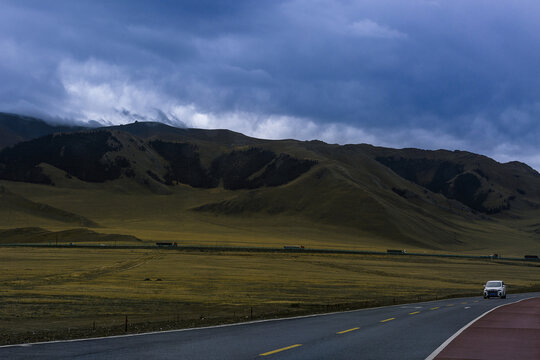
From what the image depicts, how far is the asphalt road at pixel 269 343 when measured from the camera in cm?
1559

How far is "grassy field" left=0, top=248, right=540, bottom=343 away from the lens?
28.9 meters

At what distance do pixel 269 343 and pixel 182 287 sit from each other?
1379 inches

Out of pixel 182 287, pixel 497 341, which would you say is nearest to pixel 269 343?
pixel 497 341

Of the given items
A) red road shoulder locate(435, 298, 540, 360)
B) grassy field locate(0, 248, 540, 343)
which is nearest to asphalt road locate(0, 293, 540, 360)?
red road shoulder locate(435, 298, 540, 360)

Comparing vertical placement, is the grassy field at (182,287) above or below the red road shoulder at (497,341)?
below

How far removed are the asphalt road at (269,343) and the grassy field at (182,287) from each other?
3.34 metres

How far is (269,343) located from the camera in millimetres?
18000

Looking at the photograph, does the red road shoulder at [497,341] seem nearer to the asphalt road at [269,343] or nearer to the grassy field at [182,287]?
the asphalt road at [269,343]

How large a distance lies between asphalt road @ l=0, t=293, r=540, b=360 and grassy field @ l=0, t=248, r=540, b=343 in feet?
10.9

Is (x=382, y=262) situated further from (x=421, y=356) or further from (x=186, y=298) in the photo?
(x=421, y=356)

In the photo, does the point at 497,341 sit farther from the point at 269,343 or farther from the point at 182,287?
the point at 182,287

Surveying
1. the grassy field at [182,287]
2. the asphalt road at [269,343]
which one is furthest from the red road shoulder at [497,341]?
the grassy field at [182,287]

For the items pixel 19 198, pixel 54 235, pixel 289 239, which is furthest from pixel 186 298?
pixel 19 198

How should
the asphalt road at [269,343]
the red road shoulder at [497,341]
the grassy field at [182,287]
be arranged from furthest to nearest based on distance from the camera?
the grassy field at [182,287] < the red road shoulder at [497,341] < the asphalt road at [269,343]
